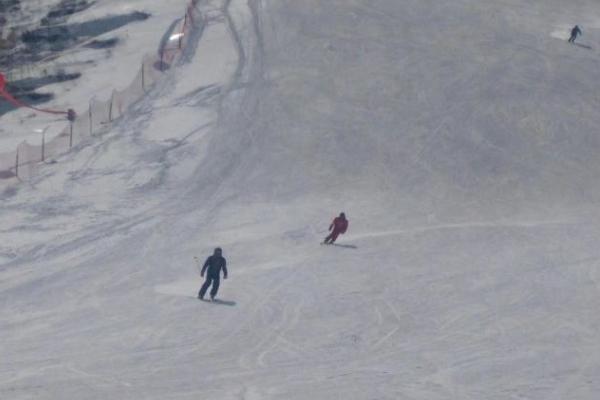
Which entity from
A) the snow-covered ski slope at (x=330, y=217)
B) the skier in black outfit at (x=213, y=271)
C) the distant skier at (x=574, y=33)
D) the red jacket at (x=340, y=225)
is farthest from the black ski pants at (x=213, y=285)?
the distant skier at (x=574, y=33)

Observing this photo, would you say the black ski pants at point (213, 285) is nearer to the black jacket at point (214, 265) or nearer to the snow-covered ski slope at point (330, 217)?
the black jacket at point (214, 265)

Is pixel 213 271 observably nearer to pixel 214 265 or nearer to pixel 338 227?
pixel 214 265

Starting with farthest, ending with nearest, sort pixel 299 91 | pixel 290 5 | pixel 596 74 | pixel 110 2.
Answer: pixel 110 2, pixel 290 5, pixel 596 74, pixel 299 91

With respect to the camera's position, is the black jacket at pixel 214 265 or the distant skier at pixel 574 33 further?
the distant skier at pixel 574 33

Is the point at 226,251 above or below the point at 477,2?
below

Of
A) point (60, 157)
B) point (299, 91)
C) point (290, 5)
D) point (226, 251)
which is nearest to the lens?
point (226, 251)

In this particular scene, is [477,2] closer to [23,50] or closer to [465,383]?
[23,50]

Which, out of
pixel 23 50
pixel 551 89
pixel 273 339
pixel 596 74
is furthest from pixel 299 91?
pixel 273 339
